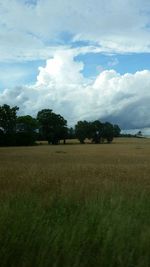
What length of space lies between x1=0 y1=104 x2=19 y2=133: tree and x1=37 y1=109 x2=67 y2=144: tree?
39.2 ft

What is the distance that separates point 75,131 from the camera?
147 metres

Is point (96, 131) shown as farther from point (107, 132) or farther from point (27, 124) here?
point (27, 124)

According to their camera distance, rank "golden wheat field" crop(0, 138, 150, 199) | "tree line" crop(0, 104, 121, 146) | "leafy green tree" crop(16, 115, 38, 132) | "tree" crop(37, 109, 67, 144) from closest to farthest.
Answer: "golden wheat field" crop(0, 138, 150, 199), "tree line" crop(0, 104, 121, 146), "tree" crop(37, 109, 67, 144), "leafy green tree" crop(16, 115, 38, 132)

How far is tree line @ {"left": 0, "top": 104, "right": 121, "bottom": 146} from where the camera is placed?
128m

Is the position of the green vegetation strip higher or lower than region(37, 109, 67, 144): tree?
lower

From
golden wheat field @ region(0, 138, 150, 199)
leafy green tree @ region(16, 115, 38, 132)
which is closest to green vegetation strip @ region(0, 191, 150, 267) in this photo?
golden wheat field @ region(0, 138, 150, 199)

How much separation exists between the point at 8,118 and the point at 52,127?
49.0 feet

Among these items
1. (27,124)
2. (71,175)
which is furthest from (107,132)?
(71,175)

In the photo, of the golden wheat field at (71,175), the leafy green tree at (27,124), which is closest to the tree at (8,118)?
the leafy green tree at (27,124)

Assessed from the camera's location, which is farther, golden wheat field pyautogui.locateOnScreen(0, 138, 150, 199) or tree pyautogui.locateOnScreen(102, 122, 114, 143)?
tree pyautogui.locateOnScreen(102, 122, 114, 143)

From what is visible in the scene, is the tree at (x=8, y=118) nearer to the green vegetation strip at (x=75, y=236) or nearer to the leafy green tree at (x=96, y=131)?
the leafy green tree at (x=96, y=131)

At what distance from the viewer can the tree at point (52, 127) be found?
136 meters

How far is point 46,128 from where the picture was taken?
463 ft

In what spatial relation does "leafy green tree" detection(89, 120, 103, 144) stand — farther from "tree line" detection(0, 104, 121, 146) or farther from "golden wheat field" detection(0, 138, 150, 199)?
"golden wheat field" detection(0, 138, 150, 199)
